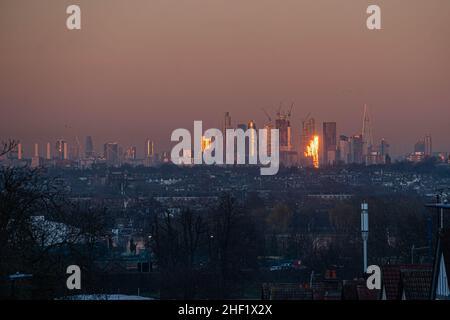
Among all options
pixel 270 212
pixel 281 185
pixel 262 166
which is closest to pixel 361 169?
pixel 281 185

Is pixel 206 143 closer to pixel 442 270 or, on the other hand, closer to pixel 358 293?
Answer: pixel 358 293

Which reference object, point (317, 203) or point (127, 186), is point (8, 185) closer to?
point (317, 203)

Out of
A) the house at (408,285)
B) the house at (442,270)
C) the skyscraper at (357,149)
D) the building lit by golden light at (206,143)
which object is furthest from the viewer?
the skyscraper at (357,149)

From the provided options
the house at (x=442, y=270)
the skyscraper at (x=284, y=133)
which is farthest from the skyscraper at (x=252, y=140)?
the house at (x=442, y=270)

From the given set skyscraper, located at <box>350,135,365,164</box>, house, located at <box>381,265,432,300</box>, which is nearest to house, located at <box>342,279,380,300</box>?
house, located at <box>381,265,432,300</box>

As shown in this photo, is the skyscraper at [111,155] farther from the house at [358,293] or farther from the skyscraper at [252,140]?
the house at [358,293]
